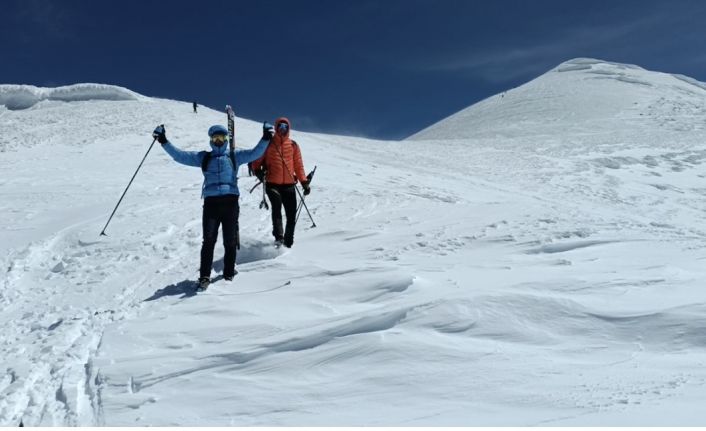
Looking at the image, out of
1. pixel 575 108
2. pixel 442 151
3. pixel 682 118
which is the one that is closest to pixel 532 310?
pixel 442 151

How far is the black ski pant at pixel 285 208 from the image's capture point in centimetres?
830

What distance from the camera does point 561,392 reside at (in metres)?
3.46

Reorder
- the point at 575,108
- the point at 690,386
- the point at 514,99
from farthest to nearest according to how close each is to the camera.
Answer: the point at 514,99 < the point at 575,108 < the point at 690,386

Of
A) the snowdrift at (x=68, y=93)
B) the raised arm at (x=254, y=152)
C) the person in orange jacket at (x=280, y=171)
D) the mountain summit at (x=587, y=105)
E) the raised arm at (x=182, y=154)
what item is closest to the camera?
the raised arm at (x=182, y=154)

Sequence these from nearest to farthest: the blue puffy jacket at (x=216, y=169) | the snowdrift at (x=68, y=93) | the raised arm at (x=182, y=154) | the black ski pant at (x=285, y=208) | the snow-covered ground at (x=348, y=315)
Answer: the snow-covered ground at (x=348, y=315), the blue puffy jacket at (x=216, y=169), the raised arm at (x=182, y=154), the black ski pant at (x=285, y=208), the snowdrift at (x=68, y=93)

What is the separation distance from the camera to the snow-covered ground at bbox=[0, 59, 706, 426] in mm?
3621

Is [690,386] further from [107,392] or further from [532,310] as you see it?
[107,392]

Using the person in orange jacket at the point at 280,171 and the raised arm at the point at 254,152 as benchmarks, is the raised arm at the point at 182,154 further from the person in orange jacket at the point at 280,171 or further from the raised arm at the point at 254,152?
the person in orange jacket at the point at 280,171

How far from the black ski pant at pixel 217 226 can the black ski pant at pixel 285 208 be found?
1426 mm

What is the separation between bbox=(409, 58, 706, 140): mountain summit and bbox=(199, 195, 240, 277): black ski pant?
109 feet

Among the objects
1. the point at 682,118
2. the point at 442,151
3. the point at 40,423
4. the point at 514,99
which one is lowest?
the point at 40,423

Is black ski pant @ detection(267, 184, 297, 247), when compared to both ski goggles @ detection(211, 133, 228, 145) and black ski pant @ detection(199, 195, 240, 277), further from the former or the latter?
ski goggles @ detection(211, 133, 228, 145)

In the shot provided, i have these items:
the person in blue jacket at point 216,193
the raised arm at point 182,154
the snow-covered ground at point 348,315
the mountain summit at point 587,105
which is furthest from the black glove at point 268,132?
the mountain summit at point 587,105

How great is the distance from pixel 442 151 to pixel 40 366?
84.8 ft
